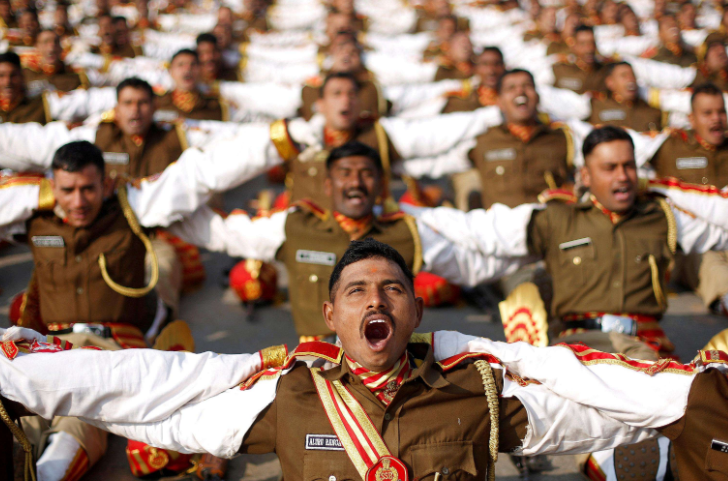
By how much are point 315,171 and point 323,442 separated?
3.15m

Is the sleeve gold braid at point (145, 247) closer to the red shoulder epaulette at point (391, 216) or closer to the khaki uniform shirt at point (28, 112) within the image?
the red shoulder epaulette at point (391, 216)

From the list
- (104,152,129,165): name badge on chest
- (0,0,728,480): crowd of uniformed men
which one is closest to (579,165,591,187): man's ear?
(0,0,728,480): crowd of uniformed men

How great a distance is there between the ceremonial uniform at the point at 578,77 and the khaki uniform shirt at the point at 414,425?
5840 mm

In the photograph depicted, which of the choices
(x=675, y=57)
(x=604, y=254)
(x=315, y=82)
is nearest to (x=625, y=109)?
(x=675, y=57)

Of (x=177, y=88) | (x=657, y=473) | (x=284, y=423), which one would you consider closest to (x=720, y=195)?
(x=657, y=473)

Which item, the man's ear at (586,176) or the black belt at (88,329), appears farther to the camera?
the man's ear at (586,176)

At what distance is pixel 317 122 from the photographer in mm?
4551

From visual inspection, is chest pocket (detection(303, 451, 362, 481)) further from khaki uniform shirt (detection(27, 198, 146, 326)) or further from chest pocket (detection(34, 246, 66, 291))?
Result: chest pocket (detection(34, 246, 66, 291))

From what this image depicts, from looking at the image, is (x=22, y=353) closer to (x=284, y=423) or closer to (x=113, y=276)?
(x=284, y=423)

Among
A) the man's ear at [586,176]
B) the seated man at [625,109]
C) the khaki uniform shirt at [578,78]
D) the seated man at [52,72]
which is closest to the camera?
the man's ear at [586,176]

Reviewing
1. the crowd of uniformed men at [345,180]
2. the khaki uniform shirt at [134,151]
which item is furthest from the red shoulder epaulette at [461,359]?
the khaki uniform shirt at [134,151]

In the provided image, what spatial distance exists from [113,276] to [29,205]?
54 cm

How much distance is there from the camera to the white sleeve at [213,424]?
2.08 m

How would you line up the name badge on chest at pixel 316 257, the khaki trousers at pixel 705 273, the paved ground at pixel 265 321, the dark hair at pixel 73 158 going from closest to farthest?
the dark hair at pixel 73 158, the name badge on chest at pixel 316 257, the paved ground at pixel 265 321, the khaki trousers at pixel 705 273
